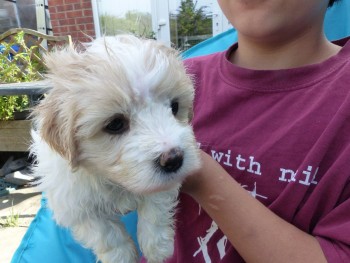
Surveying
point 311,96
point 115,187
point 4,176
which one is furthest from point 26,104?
point 311,96

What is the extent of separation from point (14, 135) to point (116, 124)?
427 cm

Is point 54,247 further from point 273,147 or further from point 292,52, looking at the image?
point 292,52

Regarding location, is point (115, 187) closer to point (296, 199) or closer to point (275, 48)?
point (296, 199)

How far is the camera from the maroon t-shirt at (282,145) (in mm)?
1182

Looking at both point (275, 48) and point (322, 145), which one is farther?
point (275, 48)

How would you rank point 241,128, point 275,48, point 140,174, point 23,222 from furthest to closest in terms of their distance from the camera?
point 23,222, point 275,48, point 241,128, point 140,174

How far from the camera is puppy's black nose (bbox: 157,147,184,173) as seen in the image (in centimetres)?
116

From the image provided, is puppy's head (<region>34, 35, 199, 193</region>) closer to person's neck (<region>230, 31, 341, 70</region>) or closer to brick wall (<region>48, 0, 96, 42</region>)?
person's neck (<region>230, 31, 341, 70</region>)

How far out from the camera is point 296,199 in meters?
1.23

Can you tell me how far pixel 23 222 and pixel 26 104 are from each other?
2.01 metres

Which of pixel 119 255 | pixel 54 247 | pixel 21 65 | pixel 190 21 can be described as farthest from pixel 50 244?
pixel 190 21

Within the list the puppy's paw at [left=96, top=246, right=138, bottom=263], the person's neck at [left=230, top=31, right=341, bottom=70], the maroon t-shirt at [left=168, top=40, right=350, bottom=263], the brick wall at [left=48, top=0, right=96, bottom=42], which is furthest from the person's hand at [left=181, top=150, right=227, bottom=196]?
the brick wall at [left=48, top=0, right=96, bottom=42]

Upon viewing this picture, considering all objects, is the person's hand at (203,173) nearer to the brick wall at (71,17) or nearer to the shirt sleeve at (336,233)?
the shirt sleeve at (336,233)

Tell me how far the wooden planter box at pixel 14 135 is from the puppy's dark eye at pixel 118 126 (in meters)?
4.11
